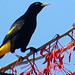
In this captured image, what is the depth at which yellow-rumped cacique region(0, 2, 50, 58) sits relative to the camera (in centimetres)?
213

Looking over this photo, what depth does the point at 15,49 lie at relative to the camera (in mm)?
2141

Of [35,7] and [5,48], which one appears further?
[35,7]

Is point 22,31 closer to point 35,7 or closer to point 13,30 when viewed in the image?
point 13,30

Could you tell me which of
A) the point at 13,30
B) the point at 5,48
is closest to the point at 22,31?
the point at 13,30

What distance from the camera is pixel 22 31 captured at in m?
2.19

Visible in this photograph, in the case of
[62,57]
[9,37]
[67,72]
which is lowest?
[67,72]

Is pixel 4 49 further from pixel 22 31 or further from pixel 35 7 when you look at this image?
pixel 35 7

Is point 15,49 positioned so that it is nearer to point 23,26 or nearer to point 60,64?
point 23,26

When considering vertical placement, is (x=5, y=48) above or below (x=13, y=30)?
below

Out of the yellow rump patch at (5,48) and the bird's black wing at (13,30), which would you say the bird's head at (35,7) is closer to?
the bird's black wing at (13,30)

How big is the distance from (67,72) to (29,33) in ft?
3.24

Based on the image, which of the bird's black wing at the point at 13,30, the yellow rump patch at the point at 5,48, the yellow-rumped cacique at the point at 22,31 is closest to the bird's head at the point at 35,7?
the yellow-rumped cacique at the point at 22,31

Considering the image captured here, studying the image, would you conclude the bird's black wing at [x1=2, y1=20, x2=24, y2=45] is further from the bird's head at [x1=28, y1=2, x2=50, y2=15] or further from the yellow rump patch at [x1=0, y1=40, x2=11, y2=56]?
the bird's head at [x1=28, y1=2, x2=50, y2=15]

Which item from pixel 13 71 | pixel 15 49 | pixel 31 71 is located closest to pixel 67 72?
pixel 31 71
